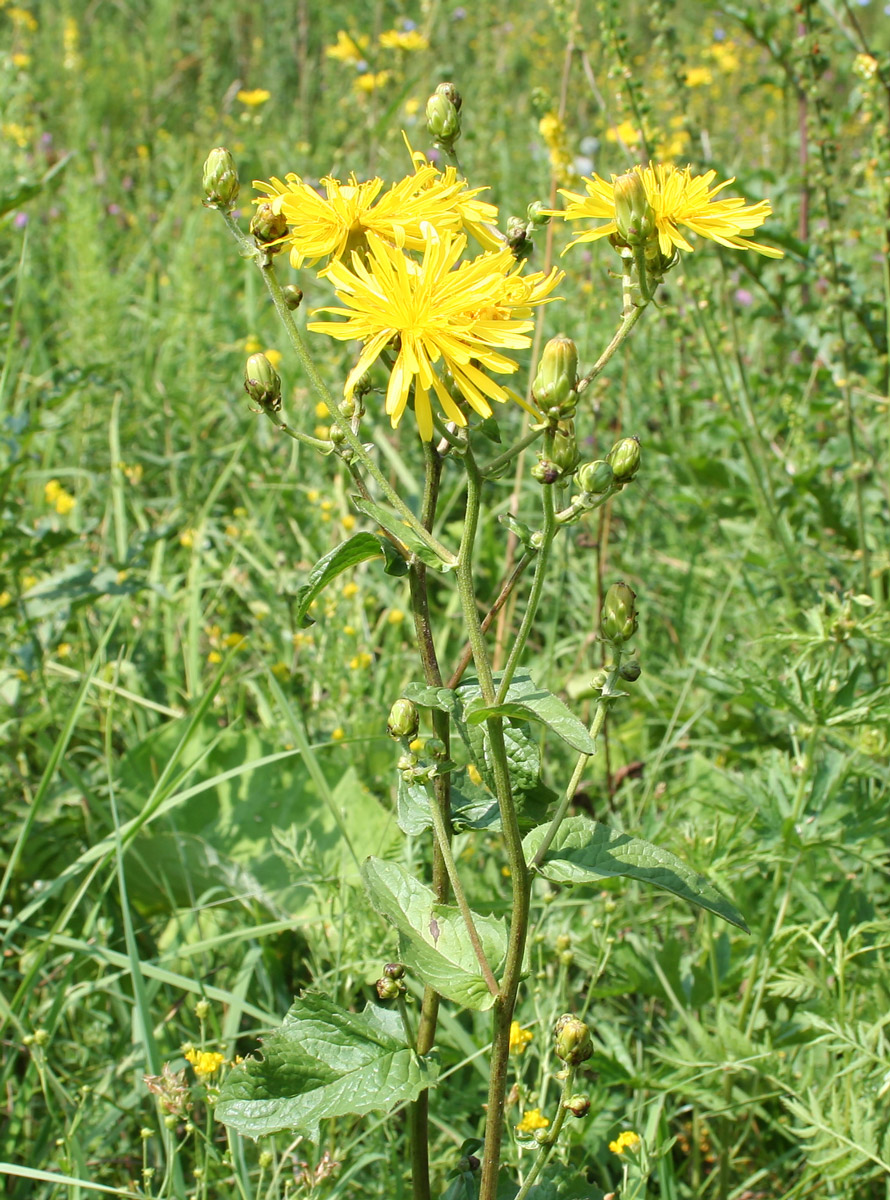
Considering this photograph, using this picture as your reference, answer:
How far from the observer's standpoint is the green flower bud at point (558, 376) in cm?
87

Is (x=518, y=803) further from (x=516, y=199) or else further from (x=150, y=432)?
(x=516, y=199)

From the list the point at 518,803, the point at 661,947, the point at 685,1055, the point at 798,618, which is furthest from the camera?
the point at 798,618

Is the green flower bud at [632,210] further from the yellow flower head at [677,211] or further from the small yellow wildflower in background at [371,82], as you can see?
the small yellow wildflower in background at [371,82]

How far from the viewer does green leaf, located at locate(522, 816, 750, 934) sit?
0.93 metres

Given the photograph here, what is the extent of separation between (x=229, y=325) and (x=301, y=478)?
76cm

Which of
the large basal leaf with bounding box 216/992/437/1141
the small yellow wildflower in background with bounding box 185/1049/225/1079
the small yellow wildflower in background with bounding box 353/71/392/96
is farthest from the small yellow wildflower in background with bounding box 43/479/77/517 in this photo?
the small yellow wildflower in background with bounding box 353/71/392/96

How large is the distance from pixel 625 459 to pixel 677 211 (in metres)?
0.29

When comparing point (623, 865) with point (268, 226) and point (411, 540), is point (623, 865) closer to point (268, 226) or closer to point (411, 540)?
point (411, 540)

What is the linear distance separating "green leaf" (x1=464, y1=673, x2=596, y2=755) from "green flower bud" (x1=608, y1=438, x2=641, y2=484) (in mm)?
215

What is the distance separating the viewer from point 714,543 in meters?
2.87

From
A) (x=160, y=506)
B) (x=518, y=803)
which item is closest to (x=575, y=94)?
(x=160, y=506)

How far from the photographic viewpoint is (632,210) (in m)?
0.94

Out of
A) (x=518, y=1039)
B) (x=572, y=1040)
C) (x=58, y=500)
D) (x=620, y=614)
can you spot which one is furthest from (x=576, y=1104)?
(x=58, y=500)

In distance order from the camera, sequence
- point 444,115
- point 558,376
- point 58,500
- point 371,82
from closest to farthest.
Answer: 1. point 558,376
2. point 444,115
3. point 58,500
4. point 371,82
